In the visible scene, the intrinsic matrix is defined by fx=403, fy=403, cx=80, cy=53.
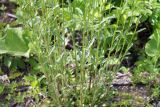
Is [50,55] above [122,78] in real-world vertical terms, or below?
above

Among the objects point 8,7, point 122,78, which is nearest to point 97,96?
point 122,78

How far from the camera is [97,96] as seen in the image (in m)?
2.22

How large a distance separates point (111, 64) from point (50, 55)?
1.28 ft

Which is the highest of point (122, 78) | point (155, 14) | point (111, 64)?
point (155, 14)

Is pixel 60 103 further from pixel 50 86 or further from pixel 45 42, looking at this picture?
pixel 45 42

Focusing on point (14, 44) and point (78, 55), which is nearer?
point (78, 55)

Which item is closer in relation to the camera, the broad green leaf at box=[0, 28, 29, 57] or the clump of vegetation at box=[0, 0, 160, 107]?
the clump of vegetation at box=[0, 0, 160, 107]

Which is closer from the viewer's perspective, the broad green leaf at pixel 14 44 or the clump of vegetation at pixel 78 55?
the clump of vegetation at pixel 78 55

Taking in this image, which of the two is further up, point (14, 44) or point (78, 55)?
point (78, 55)

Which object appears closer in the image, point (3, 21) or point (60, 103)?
point (60, 103)

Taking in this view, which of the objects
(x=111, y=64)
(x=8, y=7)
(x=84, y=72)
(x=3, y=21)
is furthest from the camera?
(x=8, y=7)

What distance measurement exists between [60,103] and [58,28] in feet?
1.50

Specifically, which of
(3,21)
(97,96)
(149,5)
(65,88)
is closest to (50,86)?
(65,88)

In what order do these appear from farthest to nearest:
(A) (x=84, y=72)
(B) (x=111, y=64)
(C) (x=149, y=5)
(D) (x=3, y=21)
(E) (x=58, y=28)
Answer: (D) (x=3, y=21)
(C) (x=149, y=5)
(B) (x=111, y=64)
(A) (x=84, y=72)
(E) (x=58, y=28)
